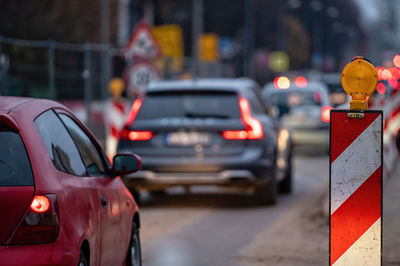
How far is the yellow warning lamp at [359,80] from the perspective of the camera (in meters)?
6.04

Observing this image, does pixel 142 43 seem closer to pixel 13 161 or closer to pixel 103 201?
pixel 103 201

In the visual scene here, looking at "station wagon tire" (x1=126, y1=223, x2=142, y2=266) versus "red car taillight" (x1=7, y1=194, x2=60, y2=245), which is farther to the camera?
"station wagon tire" (x1=126, y1=223, x2=142, y2=266)

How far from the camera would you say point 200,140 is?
507 inches

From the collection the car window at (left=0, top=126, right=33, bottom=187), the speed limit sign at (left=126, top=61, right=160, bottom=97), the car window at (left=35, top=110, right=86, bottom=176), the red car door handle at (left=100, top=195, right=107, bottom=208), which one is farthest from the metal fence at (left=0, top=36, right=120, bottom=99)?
the car window at (left=0, top=126, right=33, bottom=187)

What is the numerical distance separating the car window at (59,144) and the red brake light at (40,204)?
1.13ft

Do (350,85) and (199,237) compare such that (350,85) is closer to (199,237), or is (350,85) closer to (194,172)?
(199,237)

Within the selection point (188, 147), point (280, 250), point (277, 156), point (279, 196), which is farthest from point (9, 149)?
point (279, 196)

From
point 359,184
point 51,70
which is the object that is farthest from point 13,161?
point 51,70

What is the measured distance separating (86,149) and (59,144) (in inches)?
27.5

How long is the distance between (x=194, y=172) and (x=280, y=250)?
128 inches

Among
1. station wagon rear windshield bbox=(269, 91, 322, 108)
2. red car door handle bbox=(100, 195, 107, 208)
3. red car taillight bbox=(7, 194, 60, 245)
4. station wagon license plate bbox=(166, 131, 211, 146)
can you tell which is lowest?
station wagon rear windshield bbox=(269, 91, 322, 108)

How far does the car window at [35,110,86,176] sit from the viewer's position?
5.55 metres

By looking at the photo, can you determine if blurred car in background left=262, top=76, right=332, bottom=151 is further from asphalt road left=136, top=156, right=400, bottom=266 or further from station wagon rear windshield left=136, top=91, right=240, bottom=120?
station wagon rear windshield left=136, top=91, right=240, bottom=120

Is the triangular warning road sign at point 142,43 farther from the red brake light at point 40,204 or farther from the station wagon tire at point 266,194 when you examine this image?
the red brake light at point 40,204
